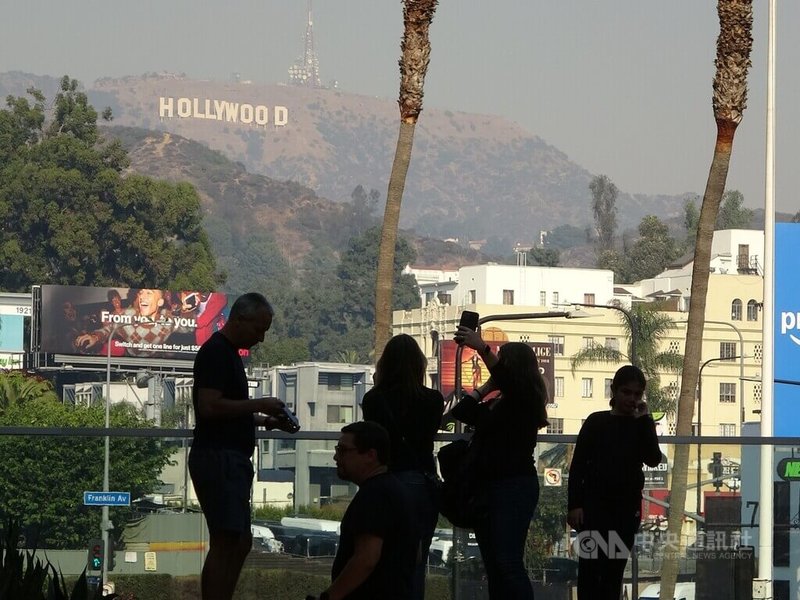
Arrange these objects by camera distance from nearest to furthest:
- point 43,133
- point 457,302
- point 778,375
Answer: point 778,375
point 43,133
point 457,302

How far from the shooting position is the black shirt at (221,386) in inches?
292

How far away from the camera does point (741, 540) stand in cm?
937

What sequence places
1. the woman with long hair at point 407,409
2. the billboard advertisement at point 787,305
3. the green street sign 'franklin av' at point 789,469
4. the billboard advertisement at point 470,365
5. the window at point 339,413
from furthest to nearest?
the window at point 339,413
the billboard advertisement at point 470,365
the billboard advertisement at point 787,305
the green street sign 'franklin av' at point 789,469
the woman with long hair at point 407,409

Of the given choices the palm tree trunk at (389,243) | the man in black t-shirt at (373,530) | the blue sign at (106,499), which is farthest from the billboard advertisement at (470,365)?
the man in black t-shirt at (373,530)

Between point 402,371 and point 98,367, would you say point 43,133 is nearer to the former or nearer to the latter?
point 98,367

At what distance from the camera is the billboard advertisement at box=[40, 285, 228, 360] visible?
117 metres

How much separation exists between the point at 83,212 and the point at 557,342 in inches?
1694

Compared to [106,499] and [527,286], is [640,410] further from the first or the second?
[527,286]

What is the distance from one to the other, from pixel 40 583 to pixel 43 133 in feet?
450

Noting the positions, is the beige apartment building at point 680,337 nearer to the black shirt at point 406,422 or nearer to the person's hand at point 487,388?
the person's hand at point 487,388

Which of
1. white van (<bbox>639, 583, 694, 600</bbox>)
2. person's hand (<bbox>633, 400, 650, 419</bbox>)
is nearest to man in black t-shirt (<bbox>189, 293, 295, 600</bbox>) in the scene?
person's hand (<bbox>633, 400, 650, 419</bbox>)

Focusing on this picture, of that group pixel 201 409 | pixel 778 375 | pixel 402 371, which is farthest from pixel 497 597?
pixel 778 375

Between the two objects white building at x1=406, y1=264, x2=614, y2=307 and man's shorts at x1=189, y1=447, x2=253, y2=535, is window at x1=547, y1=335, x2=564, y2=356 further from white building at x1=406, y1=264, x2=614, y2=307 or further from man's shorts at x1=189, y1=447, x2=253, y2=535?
man's shorts at x1=189, y1=447, x2=253, y2=535

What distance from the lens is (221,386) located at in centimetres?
740
